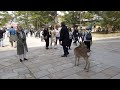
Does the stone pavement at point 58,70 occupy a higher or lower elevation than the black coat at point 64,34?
lower

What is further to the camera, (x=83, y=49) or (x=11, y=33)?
(x=11, y=33)

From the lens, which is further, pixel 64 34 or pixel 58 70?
Answer: pixel 64 34

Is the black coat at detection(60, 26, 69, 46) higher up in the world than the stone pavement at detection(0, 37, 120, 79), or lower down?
higher up

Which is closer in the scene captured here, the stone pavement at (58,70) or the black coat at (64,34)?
the stone pavement at (58,70)

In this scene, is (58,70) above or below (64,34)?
below

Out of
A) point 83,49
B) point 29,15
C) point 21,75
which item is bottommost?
point 21,75

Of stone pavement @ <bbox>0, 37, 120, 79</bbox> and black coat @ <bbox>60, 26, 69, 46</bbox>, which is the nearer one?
stone pavement @ <bbox>0, 37, 120, 79</bbox>
